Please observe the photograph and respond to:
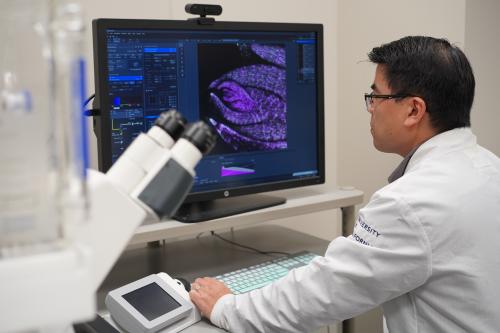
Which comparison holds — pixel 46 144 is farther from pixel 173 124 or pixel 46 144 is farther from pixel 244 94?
pixel 244 94

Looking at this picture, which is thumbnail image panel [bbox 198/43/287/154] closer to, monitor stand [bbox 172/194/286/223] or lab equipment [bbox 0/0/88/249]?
monitor stand [bbox 172/194/286/223]

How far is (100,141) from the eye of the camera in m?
1.35

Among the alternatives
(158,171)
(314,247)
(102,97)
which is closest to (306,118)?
(314,247)

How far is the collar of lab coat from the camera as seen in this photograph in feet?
4.04

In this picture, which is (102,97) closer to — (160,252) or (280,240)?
(160,252)

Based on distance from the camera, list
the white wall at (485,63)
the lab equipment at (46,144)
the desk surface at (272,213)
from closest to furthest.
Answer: the lab equipment at (46,144) → the desk surface at (272,213) → the white wall at (485,63)

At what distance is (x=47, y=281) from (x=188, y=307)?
75 centimetres

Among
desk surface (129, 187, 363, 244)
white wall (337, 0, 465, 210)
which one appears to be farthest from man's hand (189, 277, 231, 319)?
white wall (337, 0, 465, 210)

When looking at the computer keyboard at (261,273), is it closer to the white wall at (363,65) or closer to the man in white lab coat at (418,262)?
the man in white lab coat at (418,262)

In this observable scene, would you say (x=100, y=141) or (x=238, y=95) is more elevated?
(x=238, y=95)

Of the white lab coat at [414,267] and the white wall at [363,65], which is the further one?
the white wall at [363,65]

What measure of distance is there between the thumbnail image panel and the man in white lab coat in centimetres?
47

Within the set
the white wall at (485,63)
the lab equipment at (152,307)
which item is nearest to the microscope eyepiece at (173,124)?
the lab equipment at (152,307)

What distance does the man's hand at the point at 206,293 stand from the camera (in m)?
1.20
